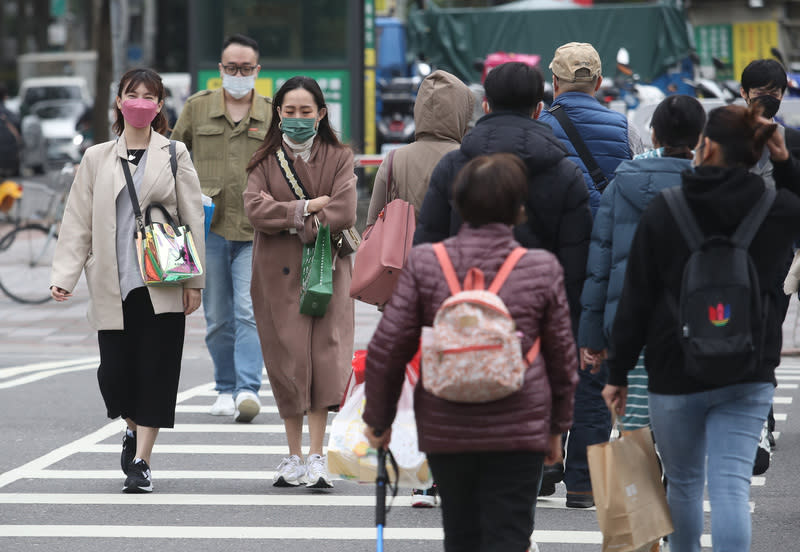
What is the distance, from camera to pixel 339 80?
16891 millimetres

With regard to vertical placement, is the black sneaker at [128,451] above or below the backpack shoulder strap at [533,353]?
below

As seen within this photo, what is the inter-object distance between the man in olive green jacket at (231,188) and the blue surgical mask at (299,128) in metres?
1.72

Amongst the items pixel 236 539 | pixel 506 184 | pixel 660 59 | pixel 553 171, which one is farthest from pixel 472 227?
pixel 660 59

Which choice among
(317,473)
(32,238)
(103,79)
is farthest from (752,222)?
(103,79)

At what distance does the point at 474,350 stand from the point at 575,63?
2812 mm

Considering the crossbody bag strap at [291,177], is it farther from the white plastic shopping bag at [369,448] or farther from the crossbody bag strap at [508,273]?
the crossbody bag strap at [508,273]

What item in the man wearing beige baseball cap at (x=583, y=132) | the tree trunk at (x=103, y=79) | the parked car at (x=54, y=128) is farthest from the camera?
the parked car at (x=54, y=128)

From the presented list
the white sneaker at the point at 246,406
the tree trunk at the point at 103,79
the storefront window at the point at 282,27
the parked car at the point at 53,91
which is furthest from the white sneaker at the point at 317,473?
the parked car at the point at 53,91

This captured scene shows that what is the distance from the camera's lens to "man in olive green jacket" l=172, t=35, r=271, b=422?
8297 mm

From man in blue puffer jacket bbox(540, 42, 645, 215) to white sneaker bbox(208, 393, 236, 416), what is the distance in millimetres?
3329

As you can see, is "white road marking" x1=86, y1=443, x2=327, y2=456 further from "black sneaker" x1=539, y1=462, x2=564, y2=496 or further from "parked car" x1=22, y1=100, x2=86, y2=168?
"parked car" x1=22, y1=100, x2=86, y2=168

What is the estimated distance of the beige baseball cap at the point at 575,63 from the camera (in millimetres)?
6266

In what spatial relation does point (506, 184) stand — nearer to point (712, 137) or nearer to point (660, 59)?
point (712, 137)

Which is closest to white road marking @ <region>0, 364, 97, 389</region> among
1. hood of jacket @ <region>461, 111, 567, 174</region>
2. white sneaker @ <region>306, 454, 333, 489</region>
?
white sneaker @ <region>306, 454, 333, 489</region>
